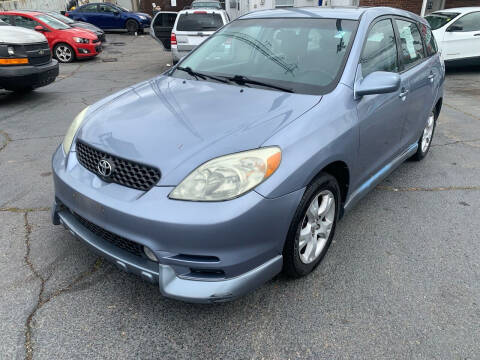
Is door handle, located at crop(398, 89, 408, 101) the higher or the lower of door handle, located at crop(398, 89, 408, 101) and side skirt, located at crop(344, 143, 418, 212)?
the higher

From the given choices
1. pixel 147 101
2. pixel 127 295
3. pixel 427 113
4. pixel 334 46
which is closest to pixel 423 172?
pixel 427 113

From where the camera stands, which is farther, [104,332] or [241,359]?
[104,332]

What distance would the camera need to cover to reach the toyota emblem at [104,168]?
2161mm

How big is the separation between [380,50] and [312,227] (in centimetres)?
167

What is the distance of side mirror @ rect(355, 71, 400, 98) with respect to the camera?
2580mm

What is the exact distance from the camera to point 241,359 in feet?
6.61

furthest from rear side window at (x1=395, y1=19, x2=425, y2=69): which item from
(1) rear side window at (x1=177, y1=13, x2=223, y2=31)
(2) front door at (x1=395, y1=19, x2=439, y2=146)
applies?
(1) rear side window at (x1=177, y1=13, x2=223, y2=31)

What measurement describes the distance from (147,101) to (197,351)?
Result: 1716mm

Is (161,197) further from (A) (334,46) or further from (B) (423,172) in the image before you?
(B) (423,172)

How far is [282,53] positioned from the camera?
9.96ft

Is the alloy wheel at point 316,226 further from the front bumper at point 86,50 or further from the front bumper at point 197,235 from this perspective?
the front bumper at point 86,50

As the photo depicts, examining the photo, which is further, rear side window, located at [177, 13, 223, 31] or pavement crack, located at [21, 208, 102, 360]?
rear side window, located at [177, 13, 223, 31]

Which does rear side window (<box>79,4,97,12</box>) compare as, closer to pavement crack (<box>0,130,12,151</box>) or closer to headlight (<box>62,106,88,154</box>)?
pavement crack (<box>0,130,12,151</box>)

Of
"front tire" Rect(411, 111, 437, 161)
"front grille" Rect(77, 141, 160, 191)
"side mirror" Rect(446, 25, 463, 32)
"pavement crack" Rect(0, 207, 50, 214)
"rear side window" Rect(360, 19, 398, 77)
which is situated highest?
"rear side window" Rect(360, 19, 398, 77)
